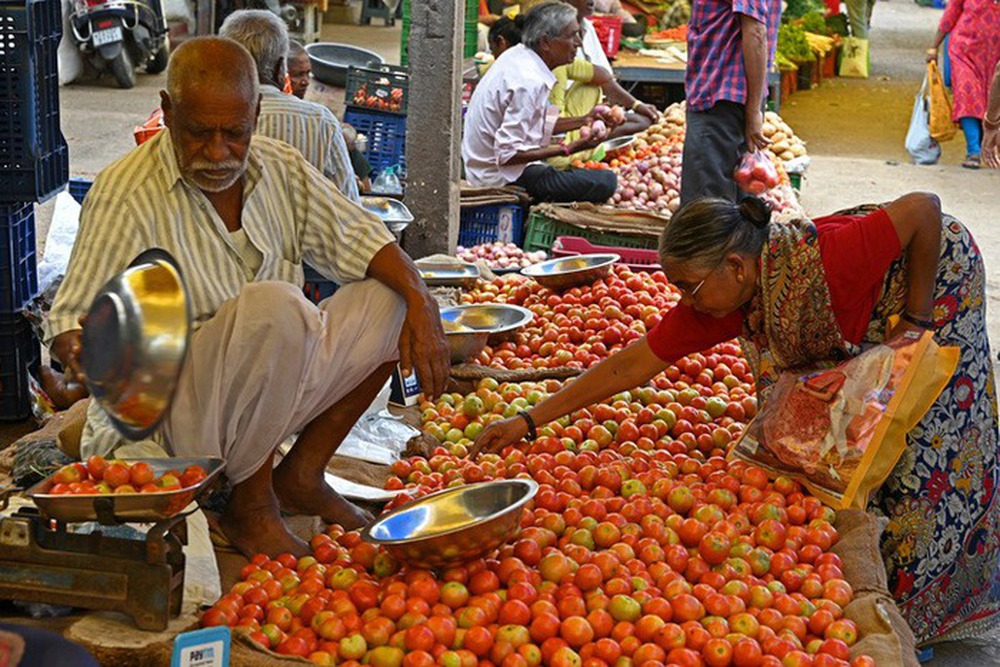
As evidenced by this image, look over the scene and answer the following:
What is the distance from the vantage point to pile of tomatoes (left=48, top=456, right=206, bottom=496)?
251 cm

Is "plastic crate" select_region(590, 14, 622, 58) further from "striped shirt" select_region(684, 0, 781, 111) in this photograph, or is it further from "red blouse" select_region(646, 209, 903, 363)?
"red blouse" select_region(646, 209, 903, 363)

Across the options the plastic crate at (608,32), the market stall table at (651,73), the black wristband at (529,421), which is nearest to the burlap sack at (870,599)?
the black wristband at (529,421)

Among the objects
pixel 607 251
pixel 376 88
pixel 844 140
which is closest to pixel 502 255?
pixel 607 251

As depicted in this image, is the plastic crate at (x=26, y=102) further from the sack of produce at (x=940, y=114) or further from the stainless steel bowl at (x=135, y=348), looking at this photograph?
the sack of produce at (x=940, y=114)

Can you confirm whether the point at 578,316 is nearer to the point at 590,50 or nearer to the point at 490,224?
the point at 490,224

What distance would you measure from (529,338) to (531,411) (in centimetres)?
118

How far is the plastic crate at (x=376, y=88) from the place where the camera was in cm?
643

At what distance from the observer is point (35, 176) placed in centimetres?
443

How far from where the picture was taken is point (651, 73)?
10.1 metres

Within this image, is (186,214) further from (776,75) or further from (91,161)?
(776,75)

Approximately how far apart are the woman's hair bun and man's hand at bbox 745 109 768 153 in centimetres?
298

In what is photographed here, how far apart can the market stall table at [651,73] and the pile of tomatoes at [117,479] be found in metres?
7.95

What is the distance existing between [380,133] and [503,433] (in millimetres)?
3376

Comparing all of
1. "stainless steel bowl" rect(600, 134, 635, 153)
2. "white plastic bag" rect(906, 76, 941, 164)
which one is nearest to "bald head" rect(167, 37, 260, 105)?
"stainless steel bowl" rect(600, 134, 635, 153)
